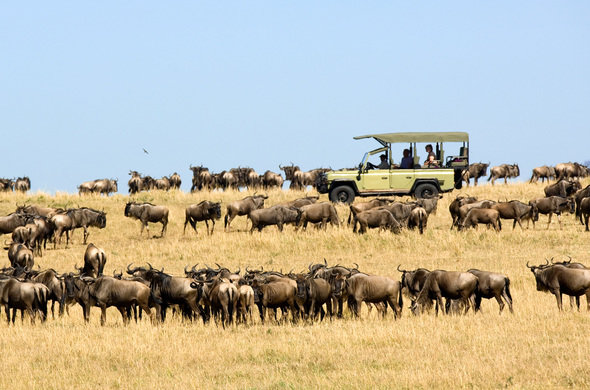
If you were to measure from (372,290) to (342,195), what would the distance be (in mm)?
19991

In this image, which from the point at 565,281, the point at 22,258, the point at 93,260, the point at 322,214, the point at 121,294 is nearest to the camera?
the point at 565,281

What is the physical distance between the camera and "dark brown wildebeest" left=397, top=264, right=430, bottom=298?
61.2ft

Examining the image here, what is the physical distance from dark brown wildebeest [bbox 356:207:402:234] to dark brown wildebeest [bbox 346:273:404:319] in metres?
12.5

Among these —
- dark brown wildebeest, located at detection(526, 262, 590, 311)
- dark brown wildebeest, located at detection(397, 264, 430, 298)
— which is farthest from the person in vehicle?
dark brown wildebeest, located at detection(526, 262, 590, 311)

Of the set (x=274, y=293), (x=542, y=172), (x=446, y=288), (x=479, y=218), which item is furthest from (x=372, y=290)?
(x=542, y=172)

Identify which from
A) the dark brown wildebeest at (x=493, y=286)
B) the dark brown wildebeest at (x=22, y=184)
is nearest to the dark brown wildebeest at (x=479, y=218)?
the dark brown wildebeest at (x=493, y=286)

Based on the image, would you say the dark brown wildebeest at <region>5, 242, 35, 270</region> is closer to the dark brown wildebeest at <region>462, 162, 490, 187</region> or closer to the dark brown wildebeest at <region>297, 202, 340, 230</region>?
the dark brown wildebeest at <region>297, 202, 340, 230</region>

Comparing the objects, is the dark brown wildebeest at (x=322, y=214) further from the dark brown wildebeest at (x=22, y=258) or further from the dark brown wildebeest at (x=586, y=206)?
the dark brown wildebeest at (x=22, y=258)

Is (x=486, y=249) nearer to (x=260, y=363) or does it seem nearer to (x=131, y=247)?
(x=131, y=247)

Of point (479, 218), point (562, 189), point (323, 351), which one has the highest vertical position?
point (562, 189)

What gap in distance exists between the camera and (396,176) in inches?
1489

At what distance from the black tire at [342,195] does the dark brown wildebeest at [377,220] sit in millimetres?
→ 6965

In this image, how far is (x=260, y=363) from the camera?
13914 mm

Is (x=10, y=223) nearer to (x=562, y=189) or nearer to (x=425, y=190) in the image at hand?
(x=425, y=190)
